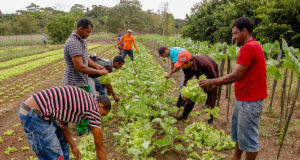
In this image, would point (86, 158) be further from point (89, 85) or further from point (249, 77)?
point (249, 77)

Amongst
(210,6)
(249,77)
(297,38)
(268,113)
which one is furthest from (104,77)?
(210,6)

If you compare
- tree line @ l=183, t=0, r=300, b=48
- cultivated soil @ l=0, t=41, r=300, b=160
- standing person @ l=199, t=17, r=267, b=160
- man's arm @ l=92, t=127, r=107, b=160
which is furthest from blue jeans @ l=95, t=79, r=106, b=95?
tree line @ l=183, t=0, r=300, b=48

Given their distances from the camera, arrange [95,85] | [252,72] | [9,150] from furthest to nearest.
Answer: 1. [95,85]
2. [9,150]
3. [252,72]

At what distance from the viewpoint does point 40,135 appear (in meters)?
2.13

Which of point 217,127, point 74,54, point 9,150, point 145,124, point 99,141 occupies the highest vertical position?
point 74,54

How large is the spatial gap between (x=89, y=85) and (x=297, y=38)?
8.13m

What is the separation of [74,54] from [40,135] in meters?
1.44

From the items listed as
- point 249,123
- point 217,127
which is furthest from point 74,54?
point 217,127

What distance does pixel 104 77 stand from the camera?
4230mm

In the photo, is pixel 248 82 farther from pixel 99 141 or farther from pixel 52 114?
pixel 52 114

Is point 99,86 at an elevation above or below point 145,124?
above

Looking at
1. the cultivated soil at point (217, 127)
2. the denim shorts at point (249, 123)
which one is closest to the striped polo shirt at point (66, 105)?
the cultivated soil at point (217, 127)

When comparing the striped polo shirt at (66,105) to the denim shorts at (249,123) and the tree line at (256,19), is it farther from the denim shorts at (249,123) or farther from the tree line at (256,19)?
the tree line at (256,19)

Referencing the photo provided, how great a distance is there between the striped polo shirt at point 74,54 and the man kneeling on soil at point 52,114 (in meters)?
1.13
